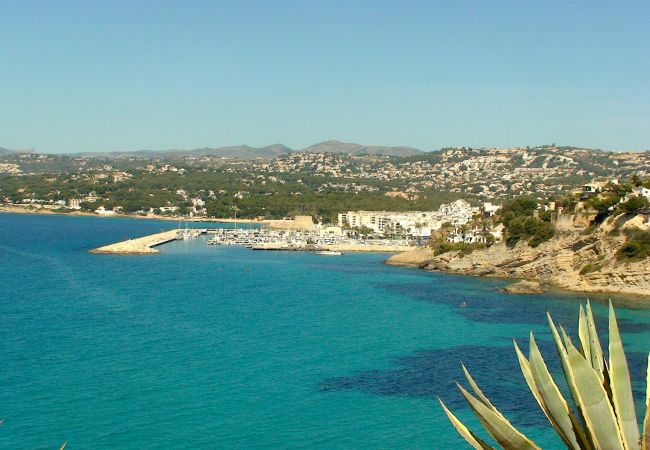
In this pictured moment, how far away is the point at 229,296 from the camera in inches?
1452

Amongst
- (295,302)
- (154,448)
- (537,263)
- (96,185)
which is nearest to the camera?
(154,448)

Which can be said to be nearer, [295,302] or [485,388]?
[485,388]

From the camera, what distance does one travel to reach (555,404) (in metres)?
4.38

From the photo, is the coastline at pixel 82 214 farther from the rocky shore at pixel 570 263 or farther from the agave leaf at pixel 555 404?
A: the agave leaf at pixel 555 404

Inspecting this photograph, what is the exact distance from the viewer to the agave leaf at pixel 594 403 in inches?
160

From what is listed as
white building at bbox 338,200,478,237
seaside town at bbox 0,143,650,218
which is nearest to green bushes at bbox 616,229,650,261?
white building at bbox 338,200,478,237

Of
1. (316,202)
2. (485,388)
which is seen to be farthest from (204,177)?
(485,388)

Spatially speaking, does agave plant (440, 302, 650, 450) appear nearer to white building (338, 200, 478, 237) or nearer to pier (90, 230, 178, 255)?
pier (90, 230, 178, 255)

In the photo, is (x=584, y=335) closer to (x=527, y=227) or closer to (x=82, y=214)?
(x=527, y=227)

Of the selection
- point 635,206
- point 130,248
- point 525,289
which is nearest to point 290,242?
point 130,248

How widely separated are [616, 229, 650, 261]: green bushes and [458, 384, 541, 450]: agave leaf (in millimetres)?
34793

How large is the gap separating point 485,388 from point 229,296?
19412 mm

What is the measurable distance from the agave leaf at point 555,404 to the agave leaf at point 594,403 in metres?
0.17

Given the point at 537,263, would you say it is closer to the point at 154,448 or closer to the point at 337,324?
the point at 337,324
